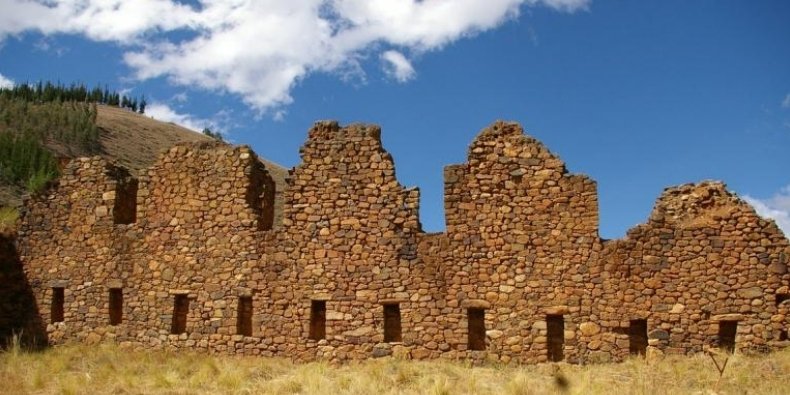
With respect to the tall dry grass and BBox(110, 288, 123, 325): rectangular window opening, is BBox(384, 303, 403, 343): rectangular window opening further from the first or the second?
BBox(110, 288, 123, 325): rectangular window opening

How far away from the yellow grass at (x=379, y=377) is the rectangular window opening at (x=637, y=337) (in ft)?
1.70

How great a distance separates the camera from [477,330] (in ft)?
44.5

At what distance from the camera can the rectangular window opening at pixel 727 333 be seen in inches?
494

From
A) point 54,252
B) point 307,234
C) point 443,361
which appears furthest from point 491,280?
point 54,252

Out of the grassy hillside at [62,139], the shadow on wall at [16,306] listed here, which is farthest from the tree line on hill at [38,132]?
the shadow on wall at [16,306]

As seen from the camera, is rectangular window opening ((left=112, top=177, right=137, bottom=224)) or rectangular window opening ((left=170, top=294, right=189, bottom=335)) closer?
rectangular window opening ((left=170, top=294, right=189, bottom=335))

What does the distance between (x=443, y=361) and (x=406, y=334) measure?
34.6 inches

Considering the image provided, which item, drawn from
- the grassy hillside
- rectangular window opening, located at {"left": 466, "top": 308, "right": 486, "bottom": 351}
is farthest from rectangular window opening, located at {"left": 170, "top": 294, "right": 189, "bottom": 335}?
the grassy hillside

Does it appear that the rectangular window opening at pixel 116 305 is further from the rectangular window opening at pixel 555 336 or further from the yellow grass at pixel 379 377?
the rectangular window opening at pixel 555 336

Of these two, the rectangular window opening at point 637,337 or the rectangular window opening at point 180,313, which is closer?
the rectangular window opening at point 637,337

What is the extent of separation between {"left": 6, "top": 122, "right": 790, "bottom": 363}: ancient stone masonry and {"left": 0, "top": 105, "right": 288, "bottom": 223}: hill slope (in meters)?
16.7

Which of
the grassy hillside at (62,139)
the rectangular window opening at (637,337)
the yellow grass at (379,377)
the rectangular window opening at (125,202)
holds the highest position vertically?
the grassy hillside at (62,139)

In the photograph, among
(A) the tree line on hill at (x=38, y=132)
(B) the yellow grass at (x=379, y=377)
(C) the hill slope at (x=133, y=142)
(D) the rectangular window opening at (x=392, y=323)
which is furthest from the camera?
(C) the hill slope at (x=133, y=142)

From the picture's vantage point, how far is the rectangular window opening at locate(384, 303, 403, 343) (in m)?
13.7
